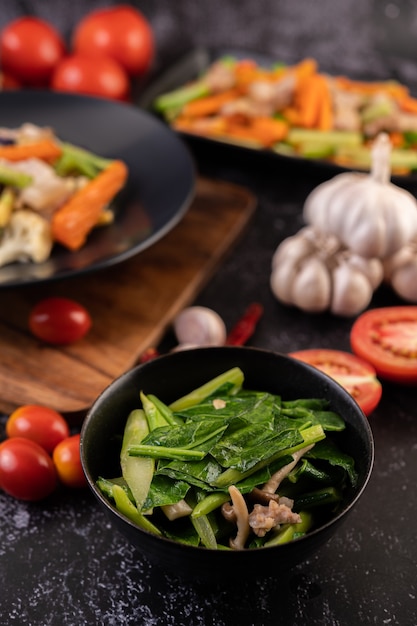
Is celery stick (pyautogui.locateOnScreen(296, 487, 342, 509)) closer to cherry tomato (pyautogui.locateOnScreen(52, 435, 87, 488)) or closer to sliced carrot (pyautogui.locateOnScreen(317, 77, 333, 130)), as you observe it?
cherry tomato (pyautogui.locateOnScreen(52, 435, 87, 488))

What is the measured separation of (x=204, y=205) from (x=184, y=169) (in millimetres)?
239

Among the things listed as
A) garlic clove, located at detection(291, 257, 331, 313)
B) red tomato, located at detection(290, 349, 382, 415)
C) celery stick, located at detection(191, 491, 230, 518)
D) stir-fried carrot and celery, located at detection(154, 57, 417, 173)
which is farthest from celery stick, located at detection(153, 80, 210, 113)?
celery stick, located at detection(191, 491, 230, 518)

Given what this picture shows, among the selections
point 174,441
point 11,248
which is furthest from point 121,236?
point 174,441

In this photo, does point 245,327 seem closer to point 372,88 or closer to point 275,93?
point 275,93

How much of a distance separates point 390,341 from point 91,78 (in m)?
1.46

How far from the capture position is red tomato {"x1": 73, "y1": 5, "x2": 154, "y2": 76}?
2889mm

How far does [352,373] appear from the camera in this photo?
1.64 m

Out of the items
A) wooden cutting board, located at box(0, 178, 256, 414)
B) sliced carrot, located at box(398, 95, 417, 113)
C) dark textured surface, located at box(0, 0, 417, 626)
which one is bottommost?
dark textured surface, located at box(0, 0, 417, 626)

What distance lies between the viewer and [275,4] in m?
3.12

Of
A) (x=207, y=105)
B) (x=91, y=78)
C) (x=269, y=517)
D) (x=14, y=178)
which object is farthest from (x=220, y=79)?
(x=269, y=517)

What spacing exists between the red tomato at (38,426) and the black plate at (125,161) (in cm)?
26

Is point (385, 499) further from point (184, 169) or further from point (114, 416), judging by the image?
point (184, 169)

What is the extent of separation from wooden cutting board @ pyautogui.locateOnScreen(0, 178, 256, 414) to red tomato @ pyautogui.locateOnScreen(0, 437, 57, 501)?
17cm

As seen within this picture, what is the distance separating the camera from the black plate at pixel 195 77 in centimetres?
223
